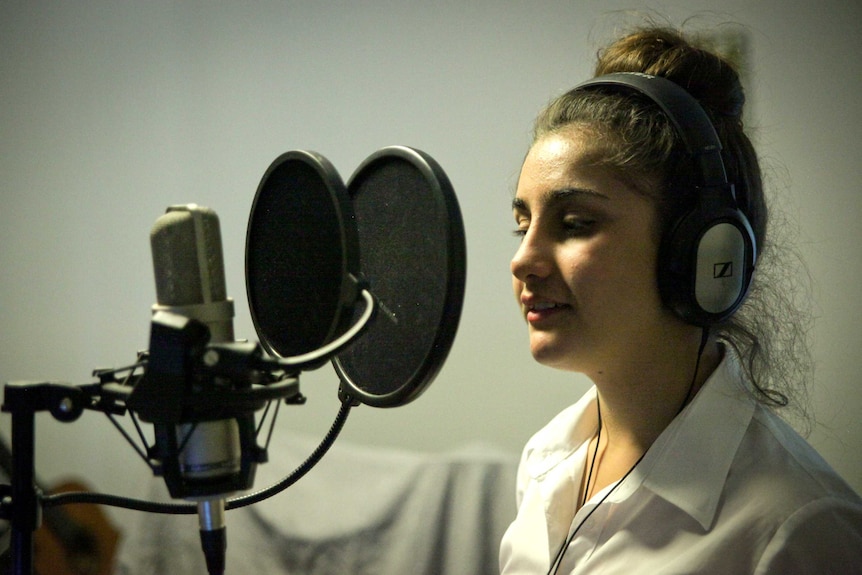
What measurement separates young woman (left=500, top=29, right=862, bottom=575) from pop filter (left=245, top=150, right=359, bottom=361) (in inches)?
13.2

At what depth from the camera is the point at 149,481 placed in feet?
7.38

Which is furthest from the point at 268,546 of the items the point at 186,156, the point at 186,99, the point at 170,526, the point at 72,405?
the point at 72,405

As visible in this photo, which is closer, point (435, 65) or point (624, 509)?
point (624, 509)

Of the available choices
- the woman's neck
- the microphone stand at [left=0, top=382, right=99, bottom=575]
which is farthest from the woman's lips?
the microphone stand at [left=0, top=382, right=99, bottom=575]

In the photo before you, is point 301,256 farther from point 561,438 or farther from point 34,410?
point 561,438

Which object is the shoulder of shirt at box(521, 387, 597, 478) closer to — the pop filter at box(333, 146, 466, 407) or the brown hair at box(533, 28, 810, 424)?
the brown hair at box(533, 28, 810, 424)

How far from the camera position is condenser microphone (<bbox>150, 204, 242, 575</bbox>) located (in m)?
0.57

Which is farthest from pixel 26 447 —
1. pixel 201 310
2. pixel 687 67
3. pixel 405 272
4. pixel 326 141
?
pixel 326 141

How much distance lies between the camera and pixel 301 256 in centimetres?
66

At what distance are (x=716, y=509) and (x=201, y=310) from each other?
62cm

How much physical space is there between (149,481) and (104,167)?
980mm

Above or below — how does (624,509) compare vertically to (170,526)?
above

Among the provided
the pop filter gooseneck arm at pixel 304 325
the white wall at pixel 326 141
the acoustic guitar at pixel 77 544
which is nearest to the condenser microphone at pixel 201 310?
the pop filter gooseneck arm at pixel 304 325

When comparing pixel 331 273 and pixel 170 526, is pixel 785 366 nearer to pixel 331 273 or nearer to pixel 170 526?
pixel 331 273
